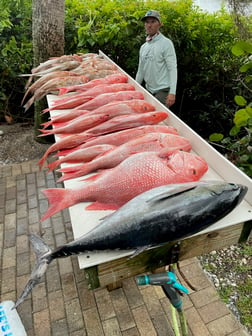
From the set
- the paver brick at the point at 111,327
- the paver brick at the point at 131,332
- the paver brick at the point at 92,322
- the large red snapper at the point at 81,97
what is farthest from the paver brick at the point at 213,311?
the large red snapper at the point at 81,97

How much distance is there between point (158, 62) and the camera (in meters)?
4.43

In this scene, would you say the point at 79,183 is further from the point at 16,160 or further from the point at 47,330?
the point at 16,160

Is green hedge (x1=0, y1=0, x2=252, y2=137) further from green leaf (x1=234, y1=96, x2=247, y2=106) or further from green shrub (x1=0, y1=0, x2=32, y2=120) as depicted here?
green leaf (x1=234, y1=96, x2=247, y2=106)

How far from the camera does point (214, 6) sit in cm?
1070

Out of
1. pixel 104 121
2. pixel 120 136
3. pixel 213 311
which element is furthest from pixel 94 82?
pixel 213 311

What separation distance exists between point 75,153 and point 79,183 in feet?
1.10

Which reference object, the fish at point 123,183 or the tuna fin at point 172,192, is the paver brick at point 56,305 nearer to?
the fish at point 123,183

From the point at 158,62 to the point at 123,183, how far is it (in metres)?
3.45

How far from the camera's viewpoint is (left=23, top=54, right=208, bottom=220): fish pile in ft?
5.14

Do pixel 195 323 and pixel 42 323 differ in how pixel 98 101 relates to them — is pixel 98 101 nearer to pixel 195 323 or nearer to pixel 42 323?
pixel 42 323

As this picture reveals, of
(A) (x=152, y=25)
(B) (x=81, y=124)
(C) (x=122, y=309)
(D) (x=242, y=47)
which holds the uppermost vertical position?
(A) (x=152, y=25)

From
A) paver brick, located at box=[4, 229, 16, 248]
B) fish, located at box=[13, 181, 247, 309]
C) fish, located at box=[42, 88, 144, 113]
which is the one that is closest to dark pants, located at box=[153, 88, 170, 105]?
fish, located at box=[42, 88, 144, 113]

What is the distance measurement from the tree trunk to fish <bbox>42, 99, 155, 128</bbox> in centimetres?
282

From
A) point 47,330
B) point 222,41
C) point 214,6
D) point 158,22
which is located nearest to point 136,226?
point 47,330
